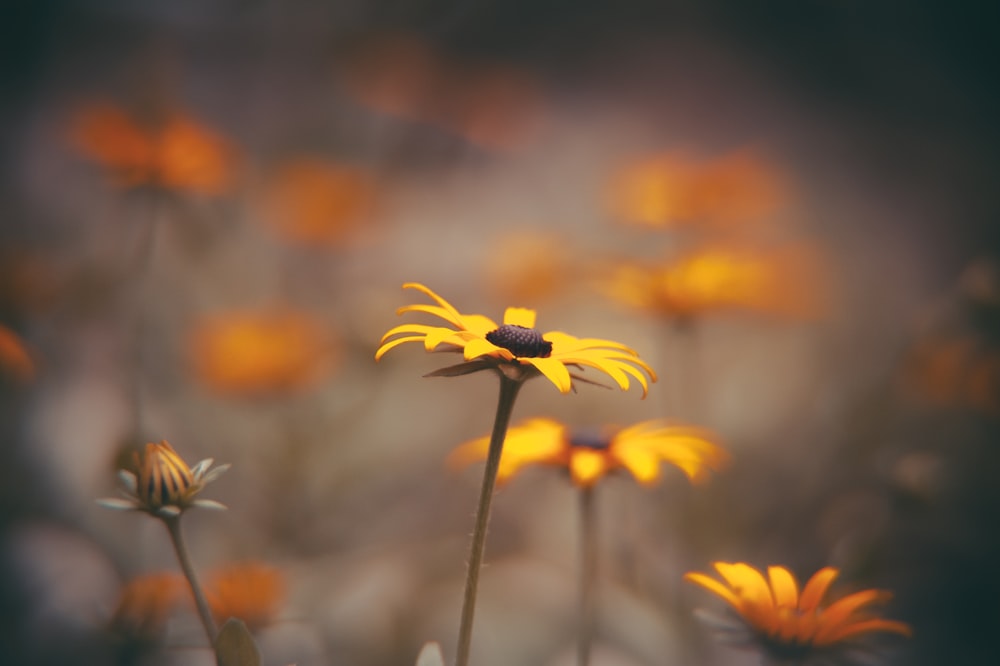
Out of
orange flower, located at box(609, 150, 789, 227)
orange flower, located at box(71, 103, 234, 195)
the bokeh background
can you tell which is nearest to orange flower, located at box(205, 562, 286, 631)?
the bokeh background

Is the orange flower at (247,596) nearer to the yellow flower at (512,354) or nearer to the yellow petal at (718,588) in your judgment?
the yellow flower at (512,354)

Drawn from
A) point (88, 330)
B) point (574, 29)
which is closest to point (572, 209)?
point (574, 29)

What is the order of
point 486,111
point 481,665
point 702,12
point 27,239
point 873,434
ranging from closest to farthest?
point 481,665 < point 873,434 < point 27,239 < point 486,111 < point 702,12

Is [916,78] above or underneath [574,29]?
underneath

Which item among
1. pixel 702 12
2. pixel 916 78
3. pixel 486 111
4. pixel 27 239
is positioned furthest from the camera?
pixel 702 12

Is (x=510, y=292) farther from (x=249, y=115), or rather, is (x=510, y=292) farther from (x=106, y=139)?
(x=249, y=115)

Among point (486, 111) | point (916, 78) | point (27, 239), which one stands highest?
point (916, 78)

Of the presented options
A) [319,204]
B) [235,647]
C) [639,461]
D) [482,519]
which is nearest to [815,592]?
[639,461]
